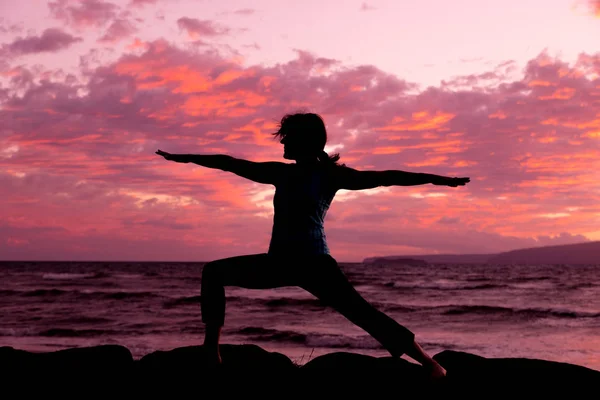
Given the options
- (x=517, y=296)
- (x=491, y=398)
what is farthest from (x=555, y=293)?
→ (x=491, y=398)

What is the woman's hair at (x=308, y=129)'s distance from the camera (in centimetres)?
438

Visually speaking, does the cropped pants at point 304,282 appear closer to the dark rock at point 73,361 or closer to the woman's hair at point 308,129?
the woman's hair at point 308,129

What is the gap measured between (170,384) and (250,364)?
2.08ft

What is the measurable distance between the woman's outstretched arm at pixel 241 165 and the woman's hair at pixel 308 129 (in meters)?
0.23

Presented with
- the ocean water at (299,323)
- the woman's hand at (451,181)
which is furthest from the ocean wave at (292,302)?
the woman's hand at (451,181)

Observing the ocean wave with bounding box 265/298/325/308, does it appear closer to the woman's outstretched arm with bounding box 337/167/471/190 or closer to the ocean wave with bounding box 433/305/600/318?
the ocean wave with bounding box 433/305/600/318

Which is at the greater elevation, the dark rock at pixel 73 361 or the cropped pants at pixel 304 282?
the cropped pants at pixel 304 282

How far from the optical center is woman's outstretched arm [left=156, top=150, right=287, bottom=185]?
4.41 meters

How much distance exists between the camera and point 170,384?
4.90m

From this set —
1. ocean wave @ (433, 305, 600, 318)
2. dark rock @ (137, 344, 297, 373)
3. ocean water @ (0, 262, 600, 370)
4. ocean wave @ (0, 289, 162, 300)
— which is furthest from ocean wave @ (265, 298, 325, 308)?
dark rock @ (137, 344, 297, 373)

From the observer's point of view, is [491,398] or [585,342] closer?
[491,398]

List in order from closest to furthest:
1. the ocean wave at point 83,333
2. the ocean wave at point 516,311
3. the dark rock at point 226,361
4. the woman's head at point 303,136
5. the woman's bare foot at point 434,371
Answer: the woman's head at point 303,136, the woman's bare foot at point 434,371, the dark rock at point 226,361, the ocean wave at point 83,333, the ocean wave at point 516,311

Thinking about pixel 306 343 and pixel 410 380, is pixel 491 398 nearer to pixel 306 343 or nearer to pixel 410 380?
pixel 410 380

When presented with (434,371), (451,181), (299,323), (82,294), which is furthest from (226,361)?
(82,294)
